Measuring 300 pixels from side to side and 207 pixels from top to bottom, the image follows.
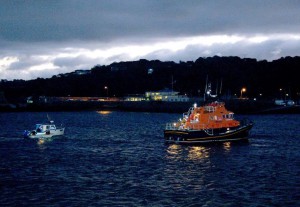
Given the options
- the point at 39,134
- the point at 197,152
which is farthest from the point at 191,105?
the point at 197,152

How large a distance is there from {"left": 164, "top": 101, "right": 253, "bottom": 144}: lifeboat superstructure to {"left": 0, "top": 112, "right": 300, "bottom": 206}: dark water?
2.12 metres

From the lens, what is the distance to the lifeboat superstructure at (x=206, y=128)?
6344 cm

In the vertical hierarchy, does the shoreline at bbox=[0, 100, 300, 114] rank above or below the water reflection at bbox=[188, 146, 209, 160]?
above

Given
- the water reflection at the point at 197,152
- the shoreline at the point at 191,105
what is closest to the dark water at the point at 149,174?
the water reflection at the point at 197,152

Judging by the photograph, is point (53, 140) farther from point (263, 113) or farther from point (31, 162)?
point (263, 113)

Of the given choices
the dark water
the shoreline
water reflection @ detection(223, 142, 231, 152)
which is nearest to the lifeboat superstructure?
water reflection @ detection(223, 142, 231, 152)

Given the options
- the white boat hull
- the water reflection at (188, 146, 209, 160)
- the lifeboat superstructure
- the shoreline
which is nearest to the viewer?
the water reflection at (188, 146, 209, 160)

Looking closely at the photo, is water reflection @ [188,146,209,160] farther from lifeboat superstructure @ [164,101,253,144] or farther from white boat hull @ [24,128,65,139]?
white boat hull @ [24,128,65,139]

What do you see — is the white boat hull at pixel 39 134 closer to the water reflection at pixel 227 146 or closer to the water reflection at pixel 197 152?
the water reflection at pixel 197 152

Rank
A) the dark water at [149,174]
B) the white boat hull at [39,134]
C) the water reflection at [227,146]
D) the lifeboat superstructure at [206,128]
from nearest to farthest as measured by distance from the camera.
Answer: the dark water at [149,174]
the water reflection at [227,146]
the lifeboat superstructure at [206,128]
the white boat hull at [39,134]

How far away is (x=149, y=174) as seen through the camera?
42125 mm

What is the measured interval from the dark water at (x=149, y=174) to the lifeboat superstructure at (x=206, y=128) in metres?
2.12

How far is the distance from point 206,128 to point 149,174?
930 inches

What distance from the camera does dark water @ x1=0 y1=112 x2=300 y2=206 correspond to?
3350 centimetres
